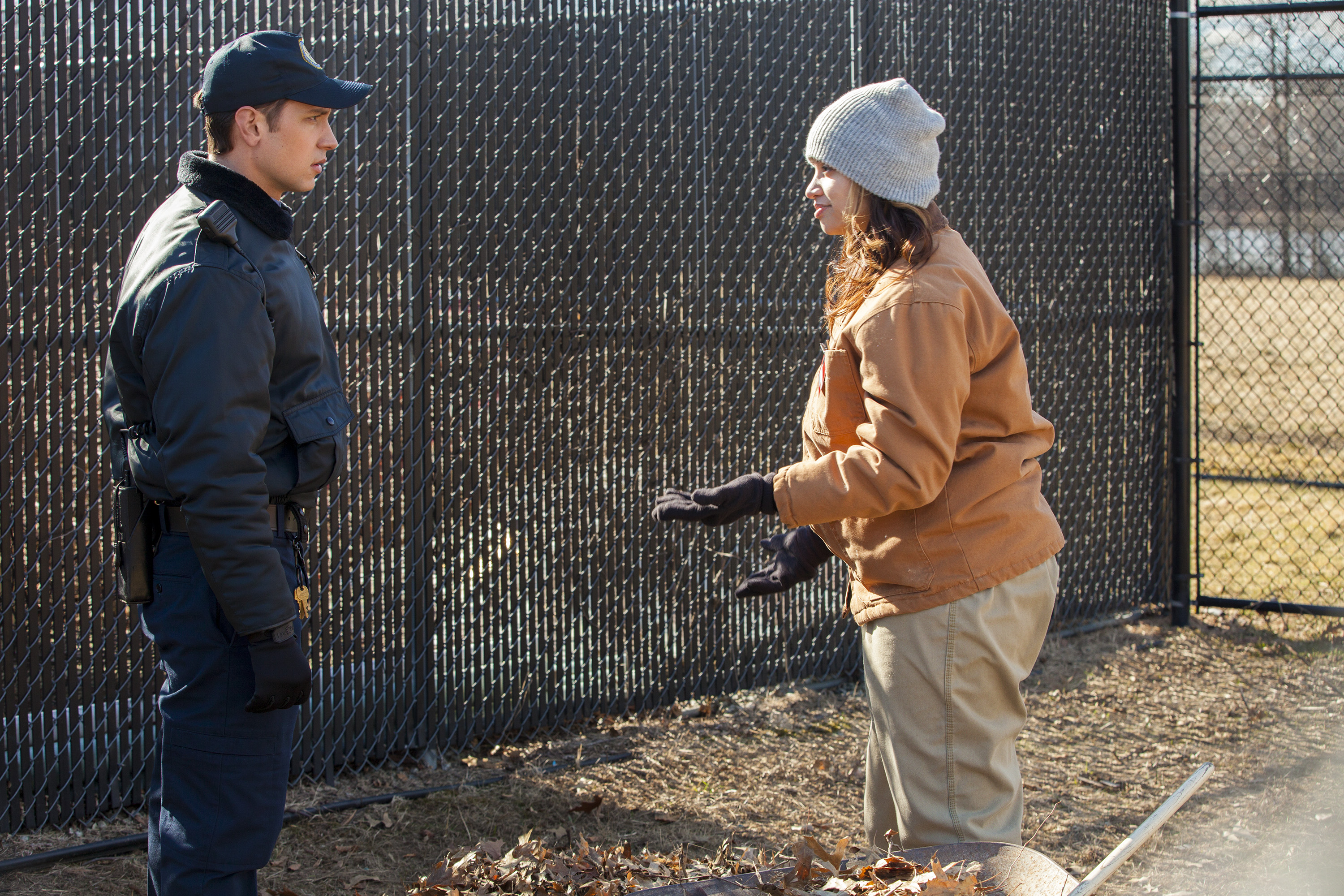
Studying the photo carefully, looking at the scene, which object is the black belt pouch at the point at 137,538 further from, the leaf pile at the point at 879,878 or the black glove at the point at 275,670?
the leaf pile at the point at 879,878

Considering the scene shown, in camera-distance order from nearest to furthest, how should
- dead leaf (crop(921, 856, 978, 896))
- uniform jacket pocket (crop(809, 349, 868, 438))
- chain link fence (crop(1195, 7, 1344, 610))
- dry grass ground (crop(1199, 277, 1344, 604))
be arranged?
dead leaf (crop(921, 856, 978, 896))
uniform jacket pocket (crop(809, 349, 868, 438))
chain link fence (crop(1195, 7, 1344, 610))
dry grass ground (crop(1199, 277, 1344, 604))

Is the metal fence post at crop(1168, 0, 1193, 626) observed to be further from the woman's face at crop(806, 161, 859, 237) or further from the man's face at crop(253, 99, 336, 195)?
the man's face at crop(253, 99, 336, 195)

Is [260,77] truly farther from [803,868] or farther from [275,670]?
[803,868]

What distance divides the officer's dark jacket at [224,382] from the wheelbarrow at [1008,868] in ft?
3.26

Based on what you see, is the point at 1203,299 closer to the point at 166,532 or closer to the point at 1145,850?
the point at 1145,850

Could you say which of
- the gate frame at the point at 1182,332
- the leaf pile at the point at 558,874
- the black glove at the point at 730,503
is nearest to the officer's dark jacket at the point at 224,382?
the leaf pile at the point at 558,874

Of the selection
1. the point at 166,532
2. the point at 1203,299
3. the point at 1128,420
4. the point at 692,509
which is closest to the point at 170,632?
the point at 166,532

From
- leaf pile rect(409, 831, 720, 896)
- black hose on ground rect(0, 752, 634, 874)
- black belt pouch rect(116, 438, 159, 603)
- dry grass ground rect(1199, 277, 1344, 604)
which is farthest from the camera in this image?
dry grass ground rect(1199, 277, 1344, 604)

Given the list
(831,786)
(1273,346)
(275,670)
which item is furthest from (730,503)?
(1273,346)

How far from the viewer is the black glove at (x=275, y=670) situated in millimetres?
2197

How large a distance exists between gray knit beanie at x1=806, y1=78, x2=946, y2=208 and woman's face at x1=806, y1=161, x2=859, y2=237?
4cm

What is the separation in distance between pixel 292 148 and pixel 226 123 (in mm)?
137

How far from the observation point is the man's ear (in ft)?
7.79

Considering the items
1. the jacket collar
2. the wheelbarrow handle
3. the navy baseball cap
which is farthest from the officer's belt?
the wheelbarrow handle
